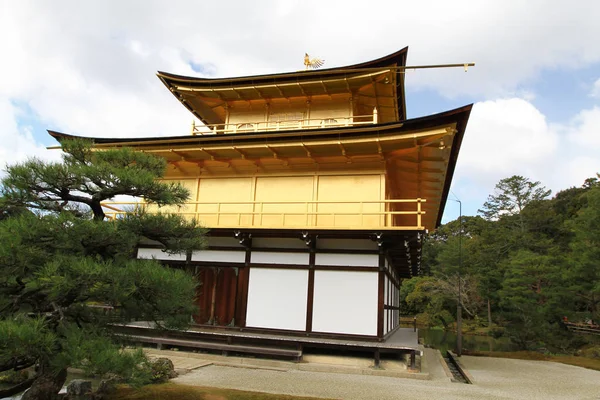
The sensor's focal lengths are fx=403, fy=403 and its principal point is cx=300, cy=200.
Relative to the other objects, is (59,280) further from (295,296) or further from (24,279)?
(295,296)

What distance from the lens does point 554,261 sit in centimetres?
2505

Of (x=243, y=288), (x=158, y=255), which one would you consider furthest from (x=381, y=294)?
(x=158, y=255)

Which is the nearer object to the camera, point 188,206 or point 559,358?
point 188,206

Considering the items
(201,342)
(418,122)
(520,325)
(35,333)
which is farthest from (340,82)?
(520,325)

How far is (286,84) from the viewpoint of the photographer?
13.7 m

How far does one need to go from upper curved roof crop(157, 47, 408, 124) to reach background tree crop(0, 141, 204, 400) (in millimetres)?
8100

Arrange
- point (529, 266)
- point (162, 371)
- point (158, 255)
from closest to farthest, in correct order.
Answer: point (162, 371) < point (158, 255) < point (529, 266)

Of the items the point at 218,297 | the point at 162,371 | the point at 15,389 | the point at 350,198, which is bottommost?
the point at 162,371

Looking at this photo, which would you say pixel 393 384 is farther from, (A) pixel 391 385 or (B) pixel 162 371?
(B) pixel 162 371

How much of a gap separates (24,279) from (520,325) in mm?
22822

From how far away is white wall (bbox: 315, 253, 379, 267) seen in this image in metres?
10.8

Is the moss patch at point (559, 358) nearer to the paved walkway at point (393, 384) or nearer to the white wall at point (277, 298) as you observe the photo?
the paved walkway at point (393, 384)

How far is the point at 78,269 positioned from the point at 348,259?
294 inches

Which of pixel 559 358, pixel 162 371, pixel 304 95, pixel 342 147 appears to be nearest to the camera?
pixel 162 371
